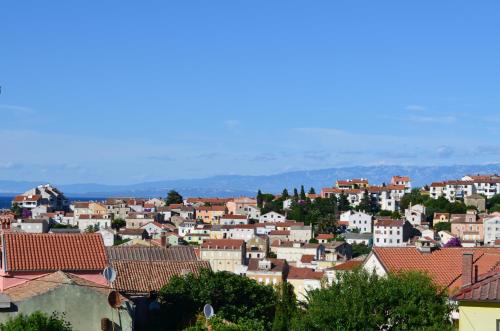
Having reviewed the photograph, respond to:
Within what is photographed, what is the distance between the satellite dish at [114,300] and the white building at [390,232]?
128773 millimetres

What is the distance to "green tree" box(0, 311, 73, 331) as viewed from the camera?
2262 cm

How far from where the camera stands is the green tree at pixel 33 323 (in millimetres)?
22625

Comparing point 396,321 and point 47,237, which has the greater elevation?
point 47,237

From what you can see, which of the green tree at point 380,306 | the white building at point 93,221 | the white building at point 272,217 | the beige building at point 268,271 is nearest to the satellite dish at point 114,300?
the green tree at point 380,306

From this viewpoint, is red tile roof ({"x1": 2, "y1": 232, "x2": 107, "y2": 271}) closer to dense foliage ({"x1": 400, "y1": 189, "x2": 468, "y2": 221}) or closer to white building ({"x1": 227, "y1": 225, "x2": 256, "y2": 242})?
white building ({"x1": 227, "y1": 225, "x2": 256, "y2": 242})

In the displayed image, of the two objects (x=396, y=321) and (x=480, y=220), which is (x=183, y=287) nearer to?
(x=396, y=321)

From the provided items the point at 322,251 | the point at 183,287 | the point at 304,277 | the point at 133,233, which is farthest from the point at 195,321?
the point at 133,233

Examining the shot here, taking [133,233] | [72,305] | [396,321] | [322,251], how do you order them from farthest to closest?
1. [133,233]
2. [322,251]
3. [396,321]
4. [72,305]

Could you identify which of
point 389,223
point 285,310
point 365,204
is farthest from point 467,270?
point 365,204

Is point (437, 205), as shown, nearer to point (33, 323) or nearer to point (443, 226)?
point (443, 226)

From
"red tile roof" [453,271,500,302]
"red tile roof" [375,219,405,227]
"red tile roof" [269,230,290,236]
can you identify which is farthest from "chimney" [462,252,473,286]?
"red tile roof" [269,230,290,236]

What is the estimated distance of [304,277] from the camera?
92875 mm

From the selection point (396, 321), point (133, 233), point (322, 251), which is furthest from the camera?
point (133, 233)

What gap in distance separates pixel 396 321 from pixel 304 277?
65786 mm
